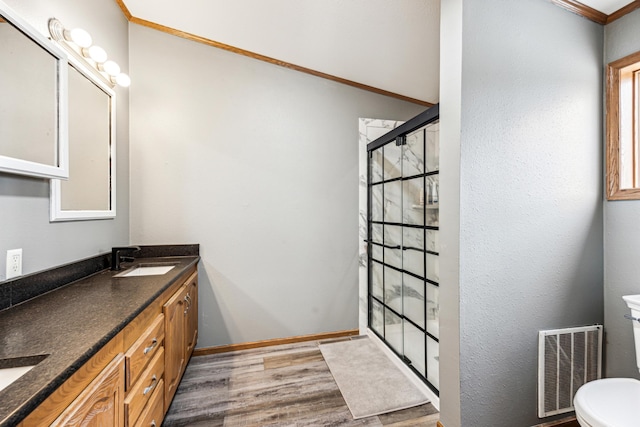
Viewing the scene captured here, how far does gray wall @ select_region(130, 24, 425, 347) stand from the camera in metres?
2.30

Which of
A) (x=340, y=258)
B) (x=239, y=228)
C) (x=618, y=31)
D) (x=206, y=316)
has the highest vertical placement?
(x=618, y=31)

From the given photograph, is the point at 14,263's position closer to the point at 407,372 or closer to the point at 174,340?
the point at 174,340

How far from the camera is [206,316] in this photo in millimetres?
2404

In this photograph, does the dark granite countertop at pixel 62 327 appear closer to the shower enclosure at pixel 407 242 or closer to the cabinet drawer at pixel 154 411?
the cabinet drawer at pixel 154 411

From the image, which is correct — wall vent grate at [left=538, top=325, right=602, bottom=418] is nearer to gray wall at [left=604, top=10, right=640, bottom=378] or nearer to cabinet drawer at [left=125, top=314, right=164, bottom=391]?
gray wall at [left=604, top=10, right=640, bottom=378]

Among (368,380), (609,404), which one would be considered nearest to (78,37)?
(368,380)

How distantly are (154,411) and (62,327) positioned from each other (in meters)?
0.72

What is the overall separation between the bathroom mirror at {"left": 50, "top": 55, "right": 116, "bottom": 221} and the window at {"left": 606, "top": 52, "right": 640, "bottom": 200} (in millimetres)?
3002

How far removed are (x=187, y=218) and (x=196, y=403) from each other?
135cm

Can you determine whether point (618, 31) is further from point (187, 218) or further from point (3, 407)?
point (187, 218)

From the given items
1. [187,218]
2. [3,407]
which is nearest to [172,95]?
[187,218]

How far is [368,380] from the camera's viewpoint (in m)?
2.03

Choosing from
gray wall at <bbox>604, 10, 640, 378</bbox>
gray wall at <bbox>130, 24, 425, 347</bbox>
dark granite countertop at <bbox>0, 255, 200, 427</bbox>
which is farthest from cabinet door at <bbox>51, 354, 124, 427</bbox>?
gray wall at <bbox>604, 10, 640, 378</bbox>

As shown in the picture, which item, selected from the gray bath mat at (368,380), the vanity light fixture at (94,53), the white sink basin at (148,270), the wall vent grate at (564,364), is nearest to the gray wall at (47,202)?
the vanity light fixture at (94,53)
